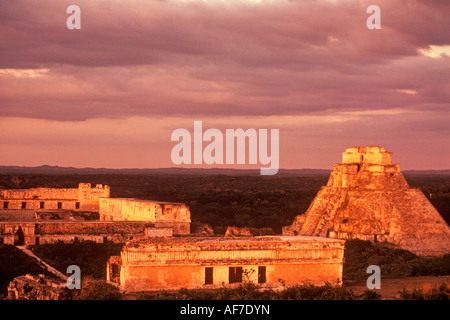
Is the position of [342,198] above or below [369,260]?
above

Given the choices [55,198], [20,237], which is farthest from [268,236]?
[55,198]

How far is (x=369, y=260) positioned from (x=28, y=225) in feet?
41.7

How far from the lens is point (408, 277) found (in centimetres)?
2277

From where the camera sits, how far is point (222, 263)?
19.8 metres

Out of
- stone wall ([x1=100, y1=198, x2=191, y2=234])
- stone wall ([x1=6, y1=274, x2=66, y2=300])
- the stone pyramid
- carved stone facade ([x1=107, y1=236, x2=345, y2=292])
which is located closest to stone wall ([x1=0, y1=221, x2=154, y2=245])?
stone wall ([x1=100, y1=198, x2=191, y2=234])

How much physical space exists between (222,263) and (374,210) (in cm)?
1147

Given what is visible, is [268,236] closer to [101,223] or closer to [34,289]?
[34,289]

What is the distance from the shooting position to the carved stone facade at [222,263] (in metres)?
19.2

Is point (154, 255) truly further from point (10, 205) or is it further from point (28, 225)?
point (10, 205)

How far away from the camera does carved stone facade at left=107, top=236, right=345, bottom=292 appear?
1920 cm

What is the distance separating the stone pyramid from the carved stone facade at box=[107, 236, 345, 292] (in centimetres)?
786

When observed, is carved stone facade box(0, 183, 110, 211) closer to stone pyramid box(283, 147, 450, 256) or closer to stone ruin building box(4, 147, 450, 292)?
stone ruin building box(4, 147, 450, 292)
